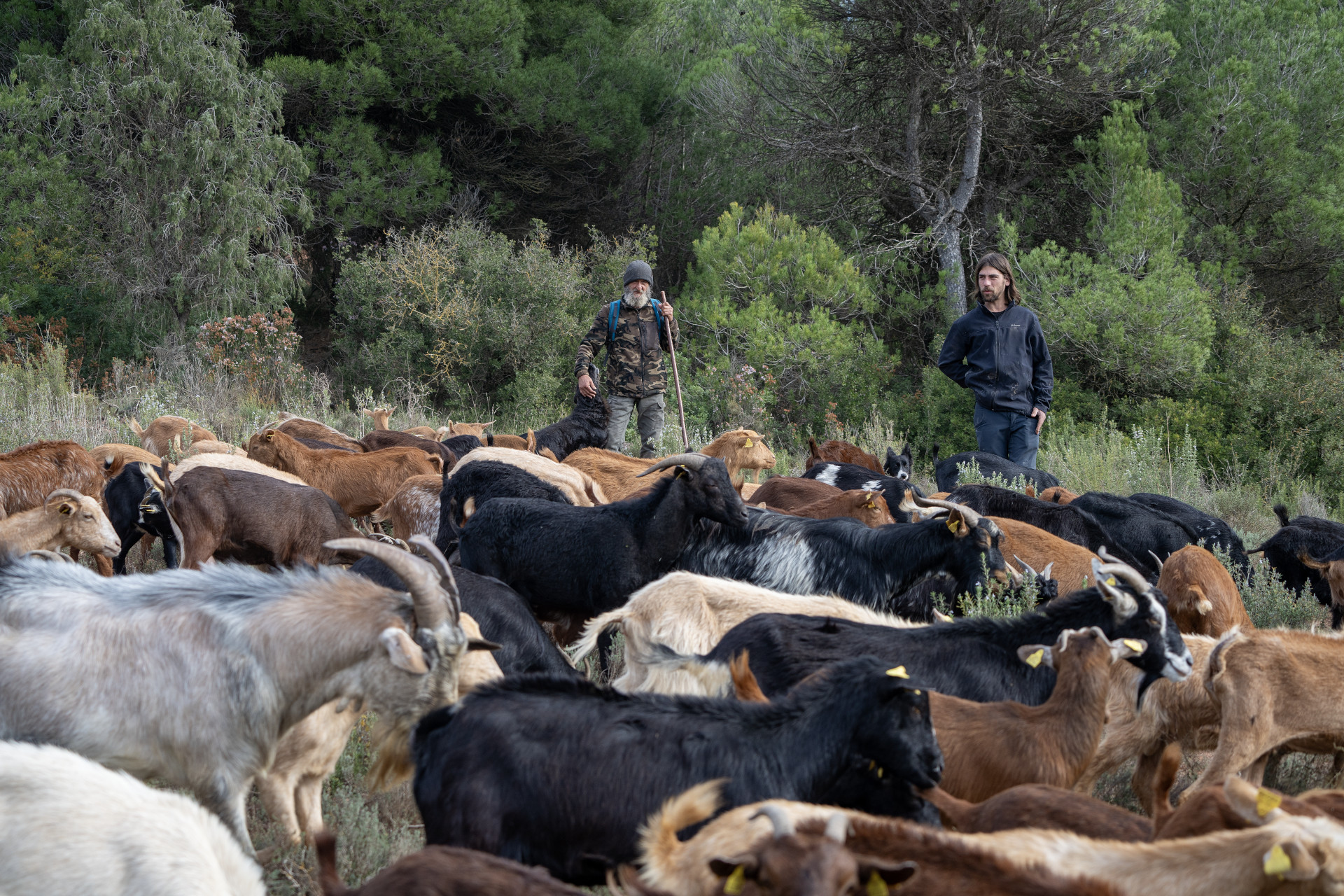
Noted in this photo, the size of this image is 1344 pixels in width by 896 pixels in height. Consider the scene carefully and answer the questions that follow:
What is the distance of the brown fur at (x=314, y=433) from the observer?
388 inches

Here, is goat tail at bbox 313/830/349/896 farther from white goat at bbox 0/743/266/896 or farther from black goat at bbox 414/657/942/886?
black goat at bbox 414/657/942/886

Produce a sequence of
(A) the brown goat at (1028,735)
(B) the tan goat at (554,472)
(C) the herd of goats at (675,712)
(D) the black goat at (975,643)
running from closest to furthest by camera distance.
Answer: (C) the herd of goats at (675,712)
(A) the brown goat at (1028,735)
(D) the black goat at (975,643)
(B) the tan goat at (554,472)

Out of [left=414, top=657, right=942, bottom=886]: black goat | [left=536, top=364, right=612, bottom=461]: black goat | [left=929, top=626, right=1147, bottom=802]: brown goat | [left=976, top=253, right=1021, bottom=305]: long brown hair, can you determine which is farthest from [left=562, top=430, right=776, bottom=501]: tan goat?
[left=414, top=657, right=942, bottom=886]: black goat

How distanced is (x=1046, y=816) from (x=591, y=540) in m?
3.23

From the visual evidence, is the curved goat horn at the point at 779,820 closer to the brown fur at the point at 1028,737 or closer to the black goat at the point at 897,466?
the brown fur at the point at 1028,737

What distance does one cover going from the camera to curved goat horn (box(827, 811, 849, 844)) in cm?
239

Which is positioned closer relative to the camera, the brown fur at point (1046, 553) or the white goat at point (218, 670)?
the white goat at point (218, 670)

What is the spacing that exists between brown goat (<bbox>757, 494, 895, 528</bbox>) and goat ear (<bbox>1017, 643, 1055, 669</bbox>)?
9.53ft

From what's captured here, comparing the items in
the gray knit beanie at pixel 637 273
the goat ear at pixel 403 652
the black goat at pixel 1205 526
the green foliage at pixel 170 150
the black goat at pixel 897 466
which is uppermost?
the green foliage at pixel 170 150

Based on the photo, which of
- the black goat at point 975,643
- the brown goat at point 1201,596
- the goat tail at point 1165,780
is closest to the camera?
the goat tail at point 1165,780

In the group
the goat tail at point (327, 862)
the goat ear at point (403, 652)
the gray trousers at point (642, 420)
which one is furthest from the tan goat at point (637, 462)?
the goat tail at point (327, 862)

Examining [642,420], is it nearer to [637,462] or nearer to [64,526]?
[637,462]

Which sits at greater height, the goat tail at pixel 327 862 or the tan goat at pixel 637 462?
the tan goat at pixel 637 462

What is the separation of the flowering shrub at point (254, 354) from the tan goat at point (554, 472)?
28.9 feet
